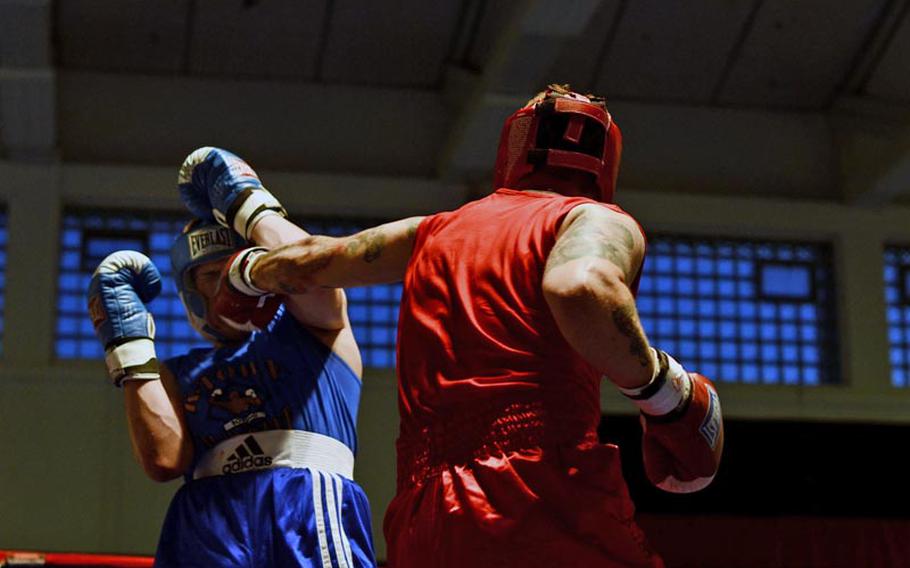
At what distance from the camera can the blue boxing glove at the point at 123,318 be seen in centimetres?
292

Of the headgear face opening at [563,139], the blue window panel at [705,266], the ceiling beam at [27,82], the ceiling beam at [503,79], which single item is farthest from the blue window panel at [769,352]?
the headgear face opening at [563,139]

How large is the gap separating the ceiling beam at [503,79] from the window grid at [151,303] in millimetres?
999

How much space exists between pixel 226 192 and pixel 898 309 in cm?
709

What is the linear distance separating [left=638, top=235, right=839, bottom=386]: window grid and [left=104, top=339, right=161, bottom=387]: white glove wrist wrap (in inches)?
231

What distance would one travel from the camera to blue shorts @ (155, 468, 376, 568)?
2707mm

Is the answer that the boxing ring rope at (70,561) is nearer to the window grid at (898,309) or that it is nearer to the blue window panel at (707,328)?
the blue window panel at (707,328)

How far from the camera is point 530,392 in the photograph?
6.12 feet

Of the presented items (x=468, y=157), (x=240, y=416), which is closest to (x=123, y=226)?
(x=468, y=157)

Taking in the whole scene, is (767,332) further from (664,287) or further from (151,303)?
(151,303)

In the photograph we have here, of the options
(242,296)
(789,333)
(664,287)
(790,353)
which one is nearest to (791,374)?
(790,353)

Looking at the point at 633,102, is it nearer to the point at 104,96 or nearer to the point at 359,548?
the point at 104,96

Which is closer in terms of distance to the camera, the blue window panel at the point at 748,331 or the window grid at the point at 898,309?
the blue window panel at the point at 748,331

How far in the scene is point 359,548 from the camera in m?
A: 2.78

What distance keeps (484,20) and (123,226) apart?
258 cm
